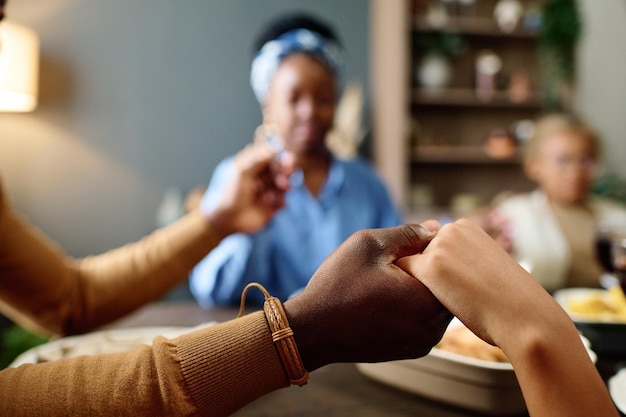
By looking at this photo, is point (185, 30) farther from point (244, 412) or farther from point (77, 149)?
point (244, 412)

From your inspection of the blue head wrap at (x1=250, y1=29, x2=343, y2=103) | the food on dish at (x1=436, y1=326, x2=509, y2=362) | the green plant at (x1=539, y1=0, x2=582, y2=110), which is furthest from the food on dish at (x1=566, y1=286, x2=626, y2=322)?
the green plant at (x1=539, y1=0, x2=582, y2=110)

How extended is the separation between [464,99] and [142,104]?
2.08 meters

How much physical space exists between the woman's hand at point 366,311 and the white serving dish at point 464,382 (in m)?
0.10

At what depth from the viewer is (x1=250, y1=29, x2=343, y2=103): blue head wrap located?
4.81ft

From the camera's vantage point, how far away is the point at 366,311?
0.42 meters

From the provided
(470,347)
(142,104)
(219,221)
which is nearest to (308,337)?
(470,347)

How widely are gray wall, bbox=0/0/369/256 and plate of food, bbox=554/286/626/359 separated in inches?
89.6

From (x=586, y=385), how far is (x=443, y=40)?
303 cm

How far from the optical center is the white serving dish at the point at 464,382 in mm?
496

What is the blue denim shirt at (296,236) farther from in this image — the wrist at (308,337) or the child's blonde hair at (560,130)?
the child's blonde hair at (560,130)

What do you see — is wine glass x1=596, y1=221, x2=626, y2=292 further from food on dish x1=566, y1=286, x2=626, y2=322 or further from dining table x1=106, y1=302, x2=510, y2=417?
dining table x1=106, y1=302, x2=510, y2=417

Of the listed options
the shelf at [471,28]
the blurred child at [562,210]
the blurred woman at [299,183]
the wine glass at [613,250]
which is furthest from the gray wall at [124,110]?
the wine glass at [613,250]

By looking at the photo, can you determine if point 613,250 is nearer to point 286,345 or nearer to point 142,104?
point 286,345

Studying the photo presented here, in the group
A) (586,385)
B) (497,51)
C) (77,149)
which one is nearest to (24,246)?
(586,385)
